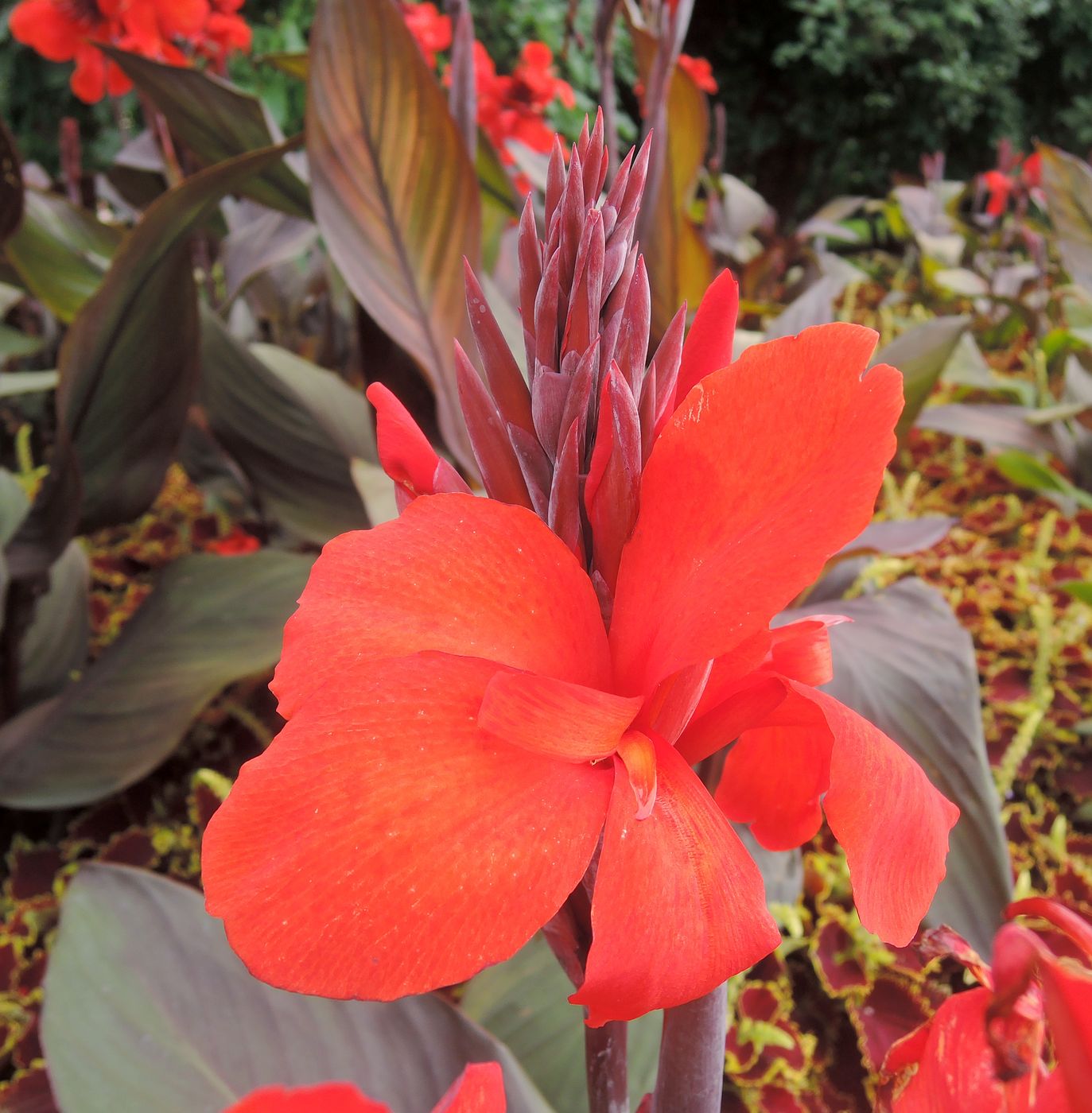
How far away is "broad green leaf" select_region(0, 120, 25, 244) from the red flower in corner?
87cm

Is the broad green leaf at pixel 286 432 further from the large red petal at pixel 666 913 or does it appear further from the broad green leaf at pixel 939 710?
the large red petal at pixel 666 913

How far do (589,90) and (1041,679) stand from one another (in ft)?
11.3

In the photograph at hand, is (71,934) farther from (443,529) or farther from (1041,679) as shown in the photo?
(1041,679)

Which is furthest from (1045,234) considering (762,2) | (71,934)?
(762,2)

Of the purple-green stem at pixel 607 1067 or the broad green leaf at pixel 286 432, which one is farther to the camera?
the broad green leaf at pixel 286 432

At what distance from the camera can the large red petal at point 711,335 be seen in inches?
10.0

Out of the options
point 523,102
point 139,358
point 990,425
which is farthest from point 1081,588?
point 523,102

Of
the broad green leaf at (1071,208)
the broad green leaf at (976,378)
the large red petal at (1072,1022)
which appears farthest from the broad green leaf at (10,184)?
the broad green leaf at (1071,208)

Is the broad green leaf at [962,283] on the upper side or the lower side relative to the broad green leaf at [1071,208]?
lower

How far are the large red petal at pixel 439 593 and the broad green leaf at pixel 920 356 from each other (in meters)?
0.90

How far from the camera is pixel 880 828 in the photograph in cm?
20

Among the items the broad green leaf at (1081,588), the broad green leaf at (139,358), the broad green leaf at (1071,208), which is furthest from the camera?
the broad green leaf at (1071,208)

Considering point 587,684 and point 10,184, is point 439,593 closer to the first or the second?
point 587,684

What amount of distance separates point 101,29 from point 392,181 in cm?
51
